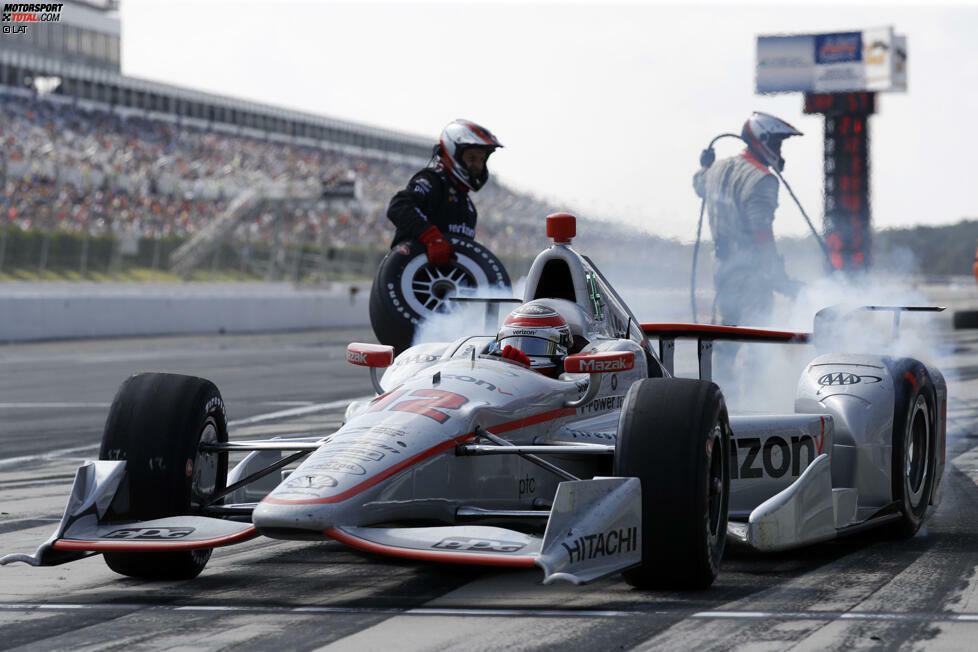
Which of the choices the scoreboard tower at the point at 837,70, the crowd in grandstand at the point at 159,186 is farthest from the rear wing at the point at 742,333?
the scoreboard tower at the point at 837,70

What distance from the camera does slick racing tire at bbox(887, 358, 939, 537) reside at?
6.70 m

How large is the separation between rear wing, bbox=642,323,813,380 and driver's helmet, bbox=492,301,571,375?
1570mm

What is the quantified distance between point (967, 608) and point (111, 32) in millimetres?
63353

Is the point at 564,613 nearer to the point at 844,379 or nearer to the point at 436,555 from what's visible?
the point at 436,555

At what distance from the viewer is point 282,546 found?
253 inches

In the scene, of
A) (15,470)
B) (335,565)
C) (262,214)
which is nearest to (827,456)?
(335,565)

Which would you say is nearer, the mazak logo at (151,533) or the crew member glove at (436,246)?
the mazak logo at (151,533)

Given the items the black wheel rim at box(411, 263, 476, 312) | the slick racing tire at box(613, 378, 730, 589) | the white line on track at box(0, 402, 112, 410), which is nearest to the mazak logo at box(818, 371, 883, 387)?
the slick racing tire at box(613, 378, 730, 589)

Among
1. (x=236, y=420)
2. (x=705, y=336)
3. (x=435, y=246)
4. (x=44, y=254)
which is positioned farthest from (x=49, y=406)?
(x=44, y=254)

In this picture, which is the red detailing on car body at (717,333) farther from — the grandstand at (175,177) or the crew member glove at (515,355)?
the grandstand at (175,177)

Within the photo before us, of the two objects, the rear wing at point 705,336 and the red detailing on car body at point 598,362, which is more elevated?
the rear wing at point 705,336

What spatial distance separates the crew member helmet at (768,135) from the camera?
38.1ft

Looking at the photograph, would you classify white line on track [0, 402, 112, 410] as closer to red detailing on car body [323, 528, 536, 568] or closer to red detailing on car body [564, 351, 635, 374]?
red detailing on car body [564, 351, 635, 374]

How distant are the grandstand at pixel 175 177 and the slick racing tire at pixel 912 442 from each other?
23.6 m
